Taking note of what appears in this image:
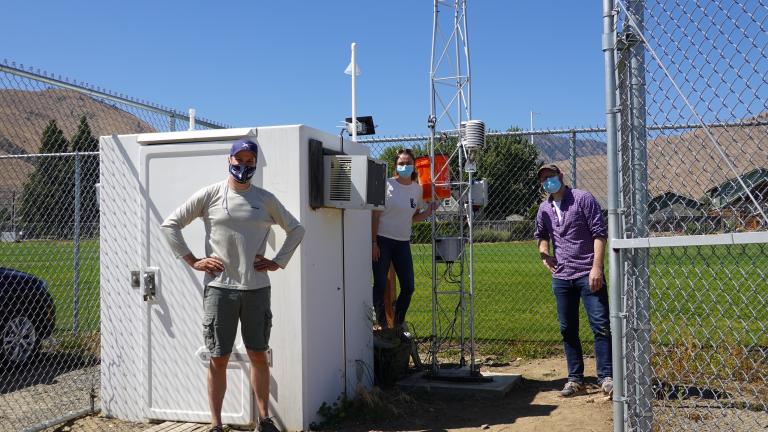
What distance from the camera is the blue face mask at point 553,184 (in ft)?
21.9

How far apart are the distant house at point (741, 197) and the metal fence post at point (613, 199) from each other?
584 mm

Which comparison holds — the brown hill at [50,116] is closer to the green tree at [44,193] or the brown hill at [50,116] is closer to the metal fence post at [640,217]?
the green tree at [44,193]

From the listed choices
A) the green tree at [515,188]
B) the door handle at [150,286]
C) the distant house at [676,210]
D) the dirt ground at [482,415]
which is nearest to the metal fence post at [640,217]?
the distant house at [676,210]

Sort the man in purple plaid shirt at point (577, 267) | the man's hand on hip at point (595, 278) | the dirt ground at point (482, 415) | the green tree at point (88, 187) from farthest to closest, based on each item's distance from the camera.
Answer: the green tree at point (88, 187)
the man in purple plaid shirt at point (577, 267)
the man's hand on hip at point (595, 278)
the dirt ground at point (482, 415)

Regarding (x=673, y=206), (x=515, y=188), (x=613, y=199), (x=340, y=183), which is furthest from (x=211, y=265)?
(x=515, y=188)

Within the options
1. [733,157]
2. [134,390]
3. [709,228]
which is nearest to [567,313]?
[709,228]

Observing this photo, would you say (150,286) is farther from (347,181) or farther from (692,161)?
(692,161)

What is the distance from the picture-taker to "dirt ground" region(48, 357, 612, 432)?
5902 mm

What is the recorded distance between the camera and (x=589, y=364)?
322 inches

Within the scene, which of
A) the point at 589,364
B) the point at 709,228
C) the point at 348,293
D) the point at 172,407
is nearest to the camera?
the point at 709,228

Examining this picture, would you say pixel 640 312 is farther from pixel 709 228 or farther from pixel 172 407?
pixel 172 407

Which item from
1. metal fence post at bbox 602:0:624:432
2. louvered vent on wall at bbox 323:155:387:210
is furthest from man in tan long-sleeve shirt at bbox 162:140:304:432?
metal fence post at bbox 602:0:624:432

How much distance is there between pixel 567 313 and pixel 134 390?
3.95 meters

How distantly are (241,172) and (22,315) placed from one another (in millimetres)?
4400
